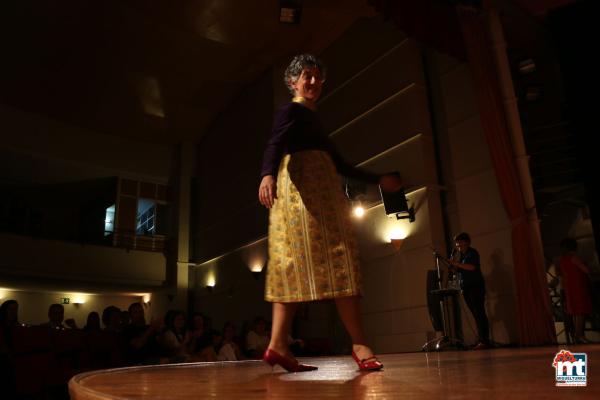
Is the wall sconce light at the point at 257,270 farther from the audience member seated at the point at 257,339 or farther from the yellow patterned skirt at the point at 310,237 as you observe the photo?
the yellow patterned skirt at the point at 310,237

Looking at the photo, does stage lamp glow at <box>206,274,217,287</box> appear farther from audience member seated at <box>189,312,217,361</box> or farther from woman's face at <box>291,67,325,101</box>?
woman's face at <box>291,67,325,101</box>

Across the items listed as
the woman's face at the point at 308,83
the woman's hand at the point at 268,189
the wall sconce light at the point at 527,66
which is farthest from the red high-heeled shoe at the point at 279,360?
the wall sconce light at the point at 527,66

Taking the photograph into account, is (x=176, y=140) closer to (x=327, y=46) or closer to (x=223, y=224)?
(x=223, y=224)

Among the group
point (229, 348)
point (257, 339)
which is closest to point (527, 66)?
point (257, 339)

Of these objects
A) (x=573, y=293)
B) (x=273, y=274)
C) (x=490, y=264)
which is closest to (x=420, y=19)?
(x=490, y=264)

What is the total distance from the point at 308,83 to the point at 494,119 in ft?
13.7

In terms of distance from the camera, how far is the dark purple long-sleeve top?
2.00 metres

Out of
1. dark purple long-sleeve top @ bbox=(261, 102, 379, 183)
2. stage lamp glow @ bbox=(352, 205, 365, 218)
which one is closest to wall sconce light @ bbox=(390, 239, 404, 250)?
stage lamp glow @ bbox=(352, 205, 365, 218)

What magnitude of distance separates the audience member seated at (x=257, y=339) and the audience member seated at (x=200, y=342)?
0.85 meters

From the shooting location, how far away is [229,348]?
5.47m

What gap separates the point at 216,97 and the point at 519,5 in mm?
6516

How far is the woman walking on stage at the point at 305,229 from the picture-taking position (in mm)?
1925

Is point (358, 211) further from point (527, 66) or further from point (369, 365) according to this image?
point (369, 365)

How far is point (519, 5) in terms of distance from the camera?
7.07 metres
